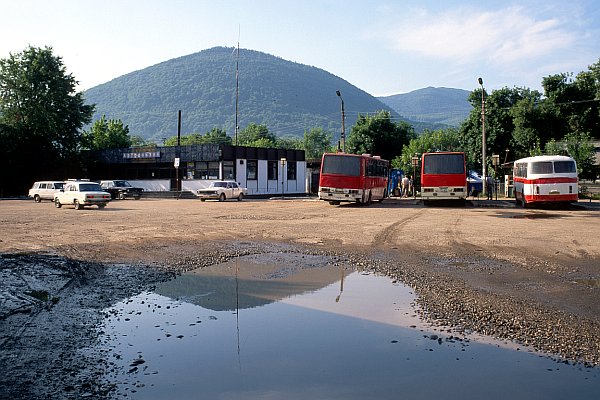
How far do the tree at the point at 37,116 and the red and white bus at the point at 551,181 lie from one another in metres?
50.8

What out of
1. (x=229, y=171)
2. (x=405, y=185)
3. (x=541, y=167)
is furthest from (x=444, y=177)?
(x=229, y=171)

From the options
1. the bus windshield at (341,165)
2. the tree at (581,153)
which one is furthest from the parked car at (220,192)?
the tree at (581,153)

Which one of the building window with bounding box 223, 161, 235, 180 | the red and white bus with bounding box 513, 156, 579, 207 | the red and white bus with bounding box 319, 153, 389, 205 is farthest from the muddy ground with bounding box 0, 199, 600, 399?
the building window with bounding box 223, 161, 235, 180

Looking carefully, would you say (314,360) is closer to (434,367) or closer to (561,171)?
(434,367)

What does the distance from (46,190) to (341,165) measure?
27.4m

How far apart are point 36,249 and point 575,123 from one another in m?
58.3

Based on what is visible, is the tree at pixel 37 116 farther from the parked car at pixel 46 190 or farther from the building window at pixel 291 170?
the building window at pixel 291 170

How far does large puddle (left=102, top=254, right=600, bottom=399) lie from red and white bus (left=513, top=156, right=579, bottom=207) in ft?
71.5

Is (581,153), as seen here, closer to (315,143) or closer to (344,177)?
(344,177)

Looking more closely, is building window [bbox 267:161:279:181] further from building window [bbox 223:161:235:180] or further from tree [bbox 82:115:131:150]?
tree [bbox 82:115:131:150]

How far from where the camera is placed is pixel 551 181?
27.0m

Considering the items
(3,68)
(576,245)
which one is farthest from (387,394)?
(3,68)

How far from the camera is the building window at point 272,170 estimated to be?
57.9m

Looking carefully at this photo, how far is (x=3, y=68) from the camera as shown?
6166 cm
